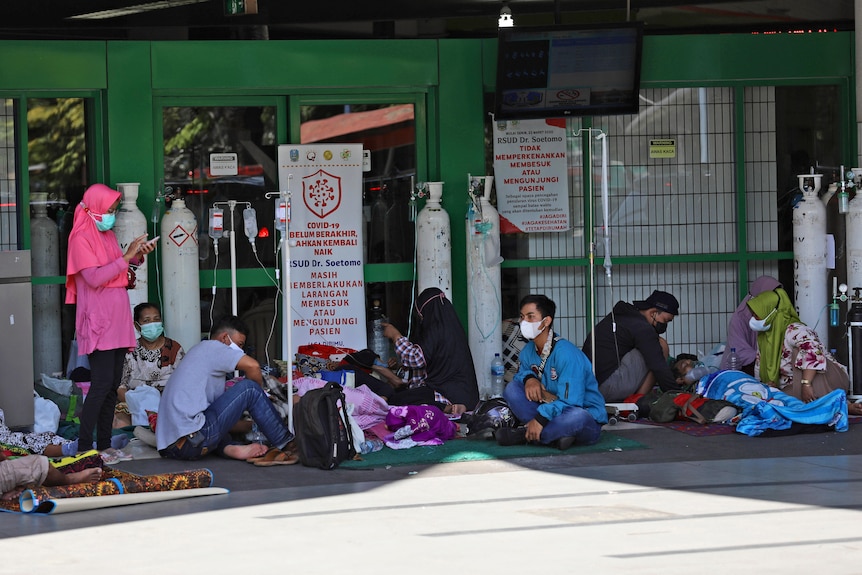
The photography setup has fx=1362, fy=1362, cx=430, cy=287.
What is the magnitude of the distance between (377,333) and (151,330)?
206 centimetres

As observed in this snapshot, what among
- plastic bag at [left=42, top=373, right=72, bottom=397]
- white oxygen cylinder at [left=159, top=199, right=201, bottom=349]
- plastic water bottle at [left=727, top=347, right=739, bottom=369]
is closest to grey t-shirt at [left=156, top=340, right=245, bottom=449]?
plastic bag at [left=42, top=373, right=72, bottom=397]

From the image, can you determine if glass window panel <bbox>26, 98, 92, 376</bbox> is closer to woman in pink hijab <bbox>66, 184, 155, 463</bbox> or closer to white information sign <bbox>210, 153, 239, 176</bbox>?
white information sign <bbox>210, 153, 239, 176</bbox>

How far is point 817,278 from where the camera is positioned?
10781 mm

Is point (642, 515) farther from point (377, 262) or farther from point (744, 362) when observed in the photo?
point (377, 262)

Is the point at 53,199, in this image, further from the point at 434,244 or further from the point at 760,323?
the point at 760,323

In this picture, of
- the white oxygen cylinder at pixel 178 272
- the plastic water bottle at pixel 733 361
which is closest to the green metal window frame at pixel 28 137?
the white oxygen cylinder at pixel 178 272

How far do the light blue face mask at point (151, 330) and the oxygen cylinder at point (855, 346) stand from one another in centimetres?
512

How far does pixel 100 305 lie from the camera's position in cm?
864

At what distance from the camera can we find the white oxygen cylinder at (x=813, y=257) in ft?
35.3

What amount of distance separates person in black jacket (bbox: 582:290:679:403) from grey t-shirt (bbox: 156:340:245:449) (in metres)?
2.91

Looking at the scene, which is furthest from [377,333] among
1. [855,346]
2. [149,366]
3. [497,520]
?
[497,520]

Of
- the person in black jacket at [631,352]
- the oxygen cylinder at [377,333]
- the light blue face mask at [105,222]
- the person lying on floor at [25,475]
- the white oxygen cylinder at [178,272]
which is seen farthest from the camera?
the oxygen cylinder at [377,333]

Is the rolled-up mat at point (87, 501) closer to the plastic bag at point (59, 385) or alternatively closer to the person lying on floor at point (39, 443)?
the person lying on floor at point (39, 443)

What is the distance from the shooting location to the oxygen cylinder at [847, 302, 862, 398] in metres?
10.1
